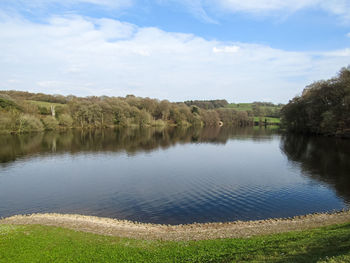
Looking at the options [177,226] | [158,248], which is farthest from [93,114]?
[158,248]

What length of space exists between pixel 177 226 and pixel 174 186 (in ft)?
33.4

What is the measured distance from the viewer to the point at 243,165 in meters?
37.6

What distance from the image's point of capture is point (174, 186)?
2614 cm

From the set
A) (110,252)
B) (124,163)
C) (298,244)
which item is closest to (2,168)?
(124,163)

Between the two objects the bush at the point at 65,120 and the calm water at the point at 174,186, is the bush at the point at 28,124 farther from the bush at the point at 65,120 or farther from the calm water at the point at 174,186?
the calm water at the point at 174,186

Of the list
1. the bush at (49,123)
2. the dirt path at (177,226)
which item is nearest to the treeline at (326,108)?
the dirt path at (177,226)

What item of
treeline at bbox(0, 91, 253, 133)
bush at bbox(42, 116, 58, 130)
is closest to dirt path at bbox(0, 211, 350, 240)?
treeline at bbox(0, 91, 253, 133)

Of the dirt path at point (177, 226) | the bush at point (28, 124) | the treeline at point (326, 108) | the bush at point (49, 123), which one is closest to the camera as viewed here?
the dirt path at point (177, 226)

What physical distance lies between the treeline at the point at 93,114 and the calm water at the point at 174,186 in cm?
4308

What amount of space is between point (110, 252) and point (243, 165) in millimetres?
30073

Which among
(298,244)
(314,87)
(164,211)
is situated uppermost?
(314,87)

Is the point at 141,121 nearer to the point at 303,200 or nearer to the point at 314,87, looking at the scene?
the point at 314,87

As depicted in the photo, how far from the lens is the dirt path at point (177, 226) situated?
1371cm

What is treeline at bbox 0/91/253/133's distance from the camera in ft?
260
